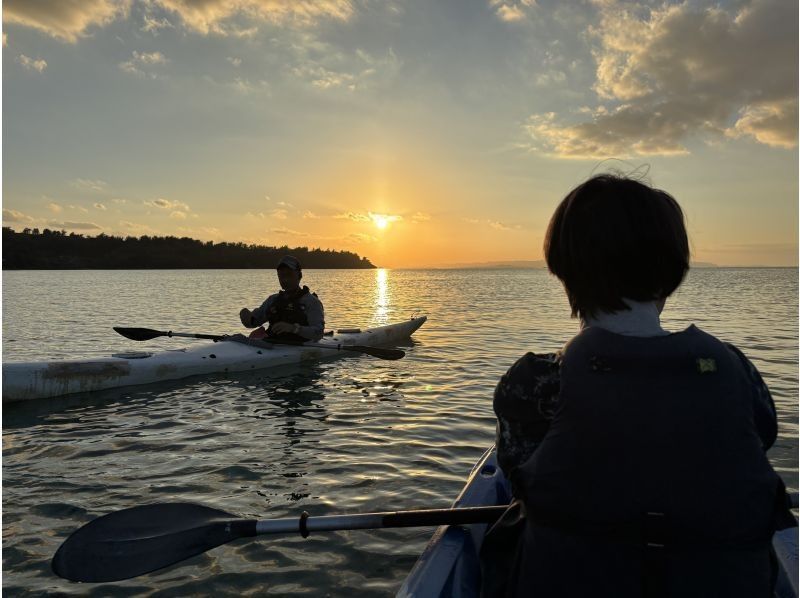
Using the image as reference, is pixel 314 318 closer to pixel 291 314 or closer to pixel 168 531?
pixel 291 314

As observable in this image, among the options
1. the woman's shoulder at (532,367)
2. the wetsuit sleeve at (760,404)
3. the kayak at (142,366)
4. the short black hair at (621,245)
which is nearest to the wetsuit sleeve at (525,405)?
the woman's shoulder at (532,367)

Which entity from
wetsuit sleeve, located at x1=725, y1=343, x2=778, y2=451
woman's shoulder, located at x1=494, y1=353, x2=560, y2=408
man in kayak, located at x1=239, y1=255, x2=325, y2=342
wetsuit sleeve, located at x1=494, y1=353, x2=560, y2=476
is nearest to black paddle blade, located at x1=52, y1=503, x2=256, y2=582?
wetsuit sleeve, located at x1=494, y1=353, x2=560, y2=476

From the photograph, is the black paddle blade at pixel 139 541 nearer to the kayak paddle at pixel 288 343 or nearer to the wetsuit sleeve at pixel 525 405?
the wetsuit sleeve at pixel 525 405

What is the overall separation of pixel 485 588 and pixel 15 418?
720cm

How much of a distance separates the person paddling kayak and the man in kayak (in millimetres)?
8834

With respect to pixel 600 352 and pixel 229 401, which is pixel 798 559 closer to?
pixel 600 352

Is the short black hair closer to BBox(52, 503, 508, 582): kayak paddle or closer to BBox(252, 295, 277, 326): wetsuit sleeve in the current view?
BBox(52, 503, 508, 582): kayak paddle

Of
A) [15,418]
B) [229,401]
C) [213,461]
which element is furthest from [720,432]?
[15,418]

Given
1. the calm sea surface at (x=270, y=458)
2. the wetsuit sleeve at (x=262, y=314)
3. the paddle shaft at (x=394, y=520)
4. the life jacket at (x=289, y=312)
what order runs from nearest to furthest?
the paddle shaft at (x=394, y=520), the calm sea surface at (x=270, y=458), the life jacket at (x=289, y=312), the wetsuit sleeve at (x=262, y=314)

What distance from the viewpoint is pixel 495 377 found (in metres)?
10.2

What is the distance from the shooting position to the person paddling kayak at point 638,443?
162 cm

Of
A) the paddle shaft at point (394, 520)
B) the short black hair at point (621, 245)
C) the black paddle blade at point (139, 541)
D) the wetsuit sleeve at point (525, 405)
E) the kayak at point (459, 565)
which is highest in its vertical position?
the short black hair at point (621, 245)

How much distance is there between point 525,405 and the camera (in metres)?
1.82

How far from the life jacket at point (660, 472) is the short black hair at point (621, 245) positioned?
20cm
